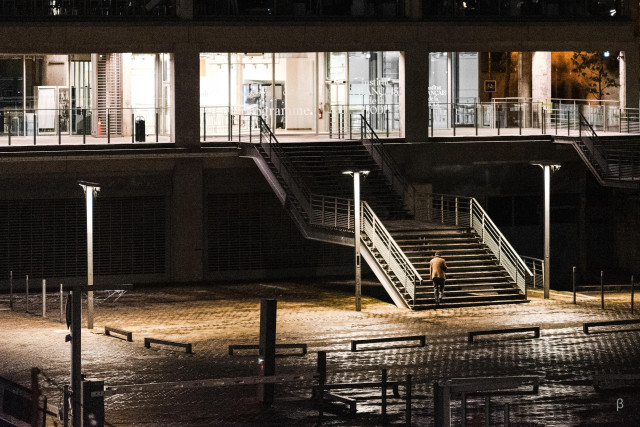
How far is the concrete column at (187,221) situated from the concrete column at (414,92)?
7311 mm

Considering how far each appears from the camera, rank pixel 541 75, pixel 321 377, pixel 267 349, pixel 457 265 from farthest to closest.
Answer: pixel 541 75, pixel 457 265, pixel 267 349, pixel 321 377

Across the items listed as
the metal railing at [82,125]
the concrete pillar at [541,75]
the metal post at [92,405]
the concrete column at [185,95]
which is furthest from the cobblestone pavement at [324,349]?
the concrete pillar at [541,75]

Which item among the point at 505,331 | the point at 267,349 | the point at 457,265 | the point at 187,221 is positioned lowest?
the point at 505,331

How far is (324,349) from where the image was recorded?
3009 centimetres

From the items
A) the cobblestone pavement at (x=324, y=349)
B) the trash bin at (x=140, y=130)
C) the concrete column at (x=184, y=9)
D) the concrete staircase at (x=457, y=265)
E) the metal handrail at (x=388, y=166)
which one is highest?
the concrete column at (x=184, y=9)

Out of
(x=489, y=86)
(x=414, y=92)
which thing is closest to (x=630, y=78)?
(x=489, y=86)

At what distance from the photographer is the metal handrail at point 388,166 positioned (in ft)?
138

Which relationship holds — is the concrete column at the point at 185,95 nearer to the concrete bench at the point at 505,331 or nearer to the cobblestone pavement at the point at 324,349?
the cobblestone pavement at the point at 324,349

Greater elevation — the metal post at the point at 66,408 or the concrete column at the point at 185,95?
the concrete column at the point at 185,95

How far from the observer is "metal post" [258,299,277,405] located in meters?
24.1

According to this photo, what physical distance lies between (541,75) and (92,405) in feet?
106

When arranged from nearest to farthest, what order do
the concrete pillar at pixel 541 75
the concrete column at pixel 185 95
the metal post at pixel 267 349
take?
the metal post at pixel 267 349
the concrete column at pixel 185 95
the concrete pillar at pixel 541 75

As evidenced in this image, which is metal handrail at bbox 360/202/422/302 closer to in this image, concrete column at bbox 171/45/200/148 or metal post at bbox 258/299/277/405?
concrete column at bbox 171/45/200/148

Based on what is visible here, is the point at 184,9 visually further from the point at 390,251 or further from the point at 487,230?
the point at 487,230
